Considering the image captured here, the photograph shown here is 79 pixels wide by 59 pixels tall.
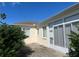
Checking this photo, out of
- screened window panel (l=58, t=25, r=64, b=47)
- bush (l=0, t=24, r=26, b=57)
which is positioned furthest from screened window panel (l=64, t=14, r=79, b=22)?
bush (l=0, t=24, r=26, b=57)

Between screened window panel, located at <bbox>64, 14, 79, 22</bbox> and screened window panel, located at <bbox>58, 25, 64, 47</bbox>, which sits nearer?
screened window panel, located at <bbox>64, 14, 79, 22</bbox>

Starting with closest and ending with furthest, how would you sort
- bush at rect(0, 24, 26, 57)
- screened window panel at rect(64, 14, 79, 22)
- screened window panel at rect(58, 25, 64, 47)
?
1. bush at rect(0, 24, 26, 57)
2. screened window panel at rect(64, 14, 79, 22)
3. screened window panel at rect(58, 25, 64, 47)

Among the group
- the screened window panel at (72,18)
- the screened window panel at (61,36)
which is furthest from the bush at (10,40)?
the screened window panel at (61,36)

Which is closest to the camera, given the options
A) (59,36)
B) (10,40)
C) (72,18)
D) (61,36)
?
(10,40)

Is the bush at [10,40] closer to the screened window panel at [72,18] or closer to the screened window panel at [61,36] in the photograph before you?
the screened window panel at [72,18]

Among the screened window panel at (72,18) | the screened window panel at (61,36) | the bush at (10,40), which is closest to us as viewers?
the bush at (10,40)

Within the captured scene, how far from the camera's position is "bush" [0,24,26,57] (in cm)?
693

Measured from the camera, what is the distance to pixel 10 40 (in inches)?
285

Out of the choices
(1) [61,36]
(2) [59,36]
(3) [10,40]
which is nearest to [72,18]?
(1) [61,36]

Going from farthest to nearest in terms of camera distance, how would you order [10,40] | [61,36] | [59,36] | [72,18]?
[59,36]
[61,36]
[72,18]
[10,40]

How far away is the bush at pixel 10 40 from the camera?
6.93m

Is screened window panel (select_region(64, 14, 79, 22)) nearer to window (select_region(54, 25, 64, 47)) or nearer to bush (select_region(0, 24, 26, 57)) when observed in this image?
window (select_region(54, 25, 64, 47))

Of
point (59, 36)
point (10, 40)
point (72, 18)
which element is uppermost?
point (72, 18)

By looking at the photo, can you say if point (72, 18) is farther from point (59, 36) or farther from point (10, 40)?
point (10, 40)
